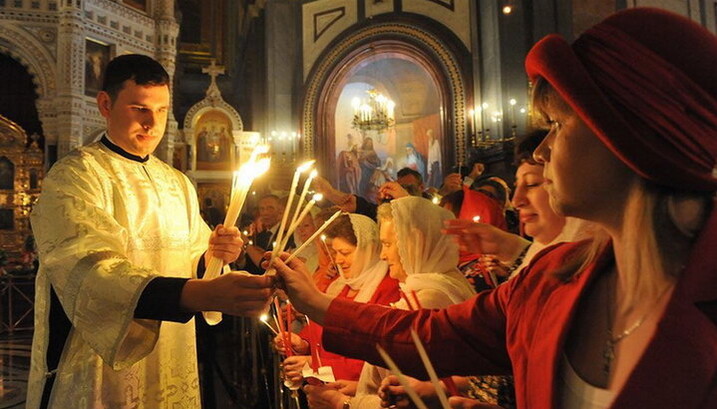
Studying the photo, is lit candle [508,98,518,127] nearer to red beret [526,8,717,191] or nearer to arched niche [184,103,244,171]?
arched niche [184,103,244,171]

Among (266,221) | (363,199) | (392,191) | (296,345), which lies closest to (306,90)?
(266,221)

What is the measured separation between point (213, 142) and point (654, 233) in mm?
17624

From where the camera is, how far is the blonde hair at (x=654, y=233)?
0.89m

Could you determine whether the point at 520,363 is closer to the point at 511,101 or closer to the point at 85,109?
the point at 511,101

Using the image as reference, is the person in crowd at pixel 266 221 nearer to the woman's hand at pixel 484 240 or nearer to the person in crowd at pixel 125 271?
the person in crowd at pixel 125 271

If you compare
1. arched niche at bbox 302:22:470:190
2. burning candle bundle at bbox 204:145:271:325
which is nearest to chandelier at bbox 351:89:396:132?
arched niche at bbox 302:22:470:190

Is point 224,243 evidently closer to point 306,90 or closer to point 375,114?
point 306,90

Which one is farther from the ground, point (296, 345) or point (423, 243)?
point (423, 243)

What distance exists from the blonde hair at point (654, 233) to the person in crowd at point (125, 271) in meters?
0.92

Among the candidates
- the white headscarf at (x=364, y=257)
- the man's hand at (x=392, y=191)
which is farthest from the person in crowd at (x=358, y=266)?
the man's hand at (x=392, y=191)

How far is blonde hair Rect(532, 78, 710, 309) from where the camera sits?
0.89 m

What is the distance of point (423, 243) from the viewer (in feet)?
8.18

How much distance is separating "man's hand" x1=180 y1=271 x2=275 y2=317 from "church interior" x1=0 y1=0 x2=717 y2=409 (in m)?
8.28

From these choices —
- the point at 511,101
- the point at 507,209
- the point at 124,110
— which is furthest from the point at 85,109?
the point at 124,110
